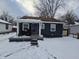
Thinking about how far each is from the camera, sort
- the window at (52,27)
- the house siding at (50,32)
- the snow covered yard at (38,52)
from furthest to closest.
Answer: the window at (52,27)
the house siding at (50,32)
the snow covered yard at (38,52)

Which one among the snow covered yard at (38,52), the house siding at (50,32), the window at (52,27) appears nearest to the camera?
the snow covered yard at (38,52)

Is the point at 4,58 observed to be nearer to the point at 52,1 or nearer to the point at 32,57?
the point at 32,57

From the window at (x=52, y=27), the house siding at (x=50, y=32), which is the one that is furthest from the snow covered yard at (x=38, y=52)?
the window at (x=52, y=27)

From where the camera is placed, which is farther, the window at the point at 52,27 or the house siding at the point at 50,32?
the window at the point at 52,27

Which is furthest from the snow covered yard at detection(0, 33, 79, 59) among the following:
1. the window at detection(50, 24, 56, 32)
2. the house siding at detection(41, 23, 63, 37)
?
the window at detection(50, 24, 56, 32)

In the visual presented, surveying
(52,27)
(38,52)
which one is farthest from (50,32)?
(38,52)

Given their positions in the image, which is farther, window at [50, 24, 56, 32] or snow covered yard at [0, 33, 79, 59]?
window at [50, 24, 56, 32]

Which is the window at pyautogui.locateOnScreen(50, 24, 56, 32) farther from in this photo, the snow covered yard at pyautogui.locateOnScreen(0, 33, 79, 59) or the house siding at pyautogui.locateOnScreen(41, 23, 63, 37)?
the snow covered yard at pyautogui.locateOnScreen(0, 33, 79, 59)

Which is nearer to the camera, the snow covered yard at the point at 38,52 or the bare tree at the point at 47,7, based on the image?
the snow covered yard at the point at 38,52

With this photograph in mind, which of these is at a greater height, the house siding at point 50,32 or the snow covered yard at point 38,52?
the house siding at point 50,32

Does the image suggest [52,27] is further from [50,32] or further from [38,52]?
[38,52]

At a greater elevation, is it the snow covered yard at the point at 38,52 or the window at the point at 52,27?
the window at the point at 52,27

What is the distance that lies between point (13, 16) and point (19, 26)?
59.7m

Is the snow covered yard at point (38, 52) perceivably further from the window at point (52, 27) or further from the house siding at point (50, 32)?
the window at point (52, 27)
